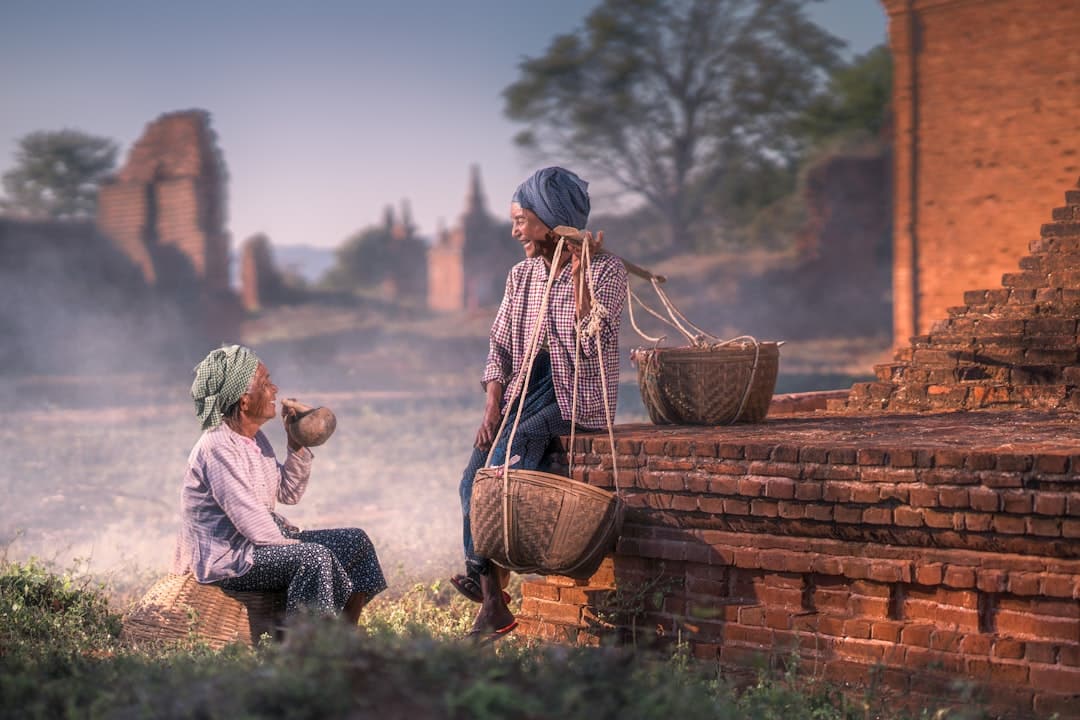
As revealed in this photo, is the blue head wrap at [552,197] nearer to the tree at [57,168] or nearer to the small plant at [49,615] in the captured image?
the small plant at [49,615]

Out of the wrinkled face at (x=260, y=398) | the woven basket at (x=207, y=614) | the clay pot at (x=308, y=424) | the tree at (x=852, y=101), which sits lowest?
the woven basket at (x=207, y=614)

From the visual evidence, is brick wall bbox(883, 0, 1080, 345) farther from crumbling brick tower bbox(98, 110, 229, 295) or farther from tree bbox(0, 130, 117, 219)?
tree bbox(0, 130, 117, 219)

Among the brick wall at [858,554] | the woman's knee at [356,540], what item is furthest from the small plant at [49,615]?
the brick wall at [858,554]

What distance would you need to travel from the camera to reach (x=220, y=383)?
13.2 ft

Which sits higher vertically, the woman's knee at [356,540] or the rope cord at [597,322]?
the rope cord at [597,322]

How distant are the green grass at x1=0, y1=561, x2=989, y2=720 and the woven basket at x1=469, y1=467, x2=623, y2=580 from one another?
323mm

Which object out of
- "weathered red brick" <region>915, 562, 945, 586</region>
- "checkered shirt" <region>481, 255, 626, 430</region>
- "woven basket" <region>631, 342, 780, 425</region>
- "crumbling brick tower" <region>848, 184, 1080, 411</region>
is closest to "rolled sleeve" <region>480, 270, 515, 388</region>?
→ "checkered shirt" <region>481, 255, 626, 430</region>

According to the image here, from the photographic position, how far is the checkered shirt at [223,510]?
12.8 ft

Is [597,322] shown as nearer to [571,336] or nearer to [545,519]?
[571,336]

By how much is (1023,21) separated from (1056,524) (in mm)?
12320

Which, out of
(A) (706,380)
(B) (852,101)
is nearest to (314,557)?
(A) (706,380)

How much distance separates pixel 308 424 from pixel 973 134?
40.4 ft

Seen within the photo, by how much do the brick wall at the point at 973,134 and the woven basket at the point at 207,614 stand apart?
12.1 m

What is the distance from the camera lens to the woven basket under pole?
12.2 ft
